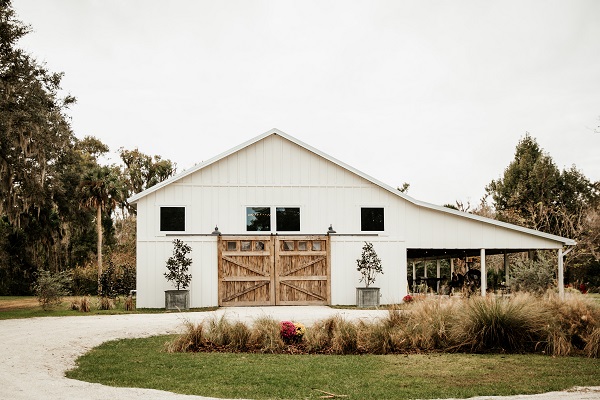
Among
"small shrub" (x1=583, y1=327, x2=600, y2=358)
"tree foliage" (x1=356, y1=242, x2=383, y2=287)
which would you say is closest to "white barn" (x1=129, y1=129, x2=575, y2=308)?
"tree foliage" (x1=356, y1=242, x2=383, y2=287)

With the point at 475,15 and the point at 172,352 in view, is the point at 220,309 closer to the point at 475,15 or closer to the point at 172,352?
the point at 172,352

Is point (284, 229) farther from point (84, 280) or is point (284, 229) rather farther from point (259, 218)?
point (84, 280)

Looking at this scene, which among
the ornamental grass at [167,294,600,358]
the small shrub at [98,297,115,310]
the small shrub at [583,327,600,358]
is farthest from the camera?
the small shrub at [98,297,115,310]

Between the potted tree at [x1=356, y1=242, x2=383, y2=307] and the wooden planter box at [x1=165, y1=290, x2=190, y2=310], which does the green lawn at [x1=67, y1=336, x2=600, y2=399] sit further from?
the potted tree at [x1=356, y1=242, x2=383, y2=307]

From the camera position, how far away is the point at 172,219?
22734 millimetres

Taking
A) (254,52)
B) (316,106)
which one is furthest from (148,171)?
(254,52)

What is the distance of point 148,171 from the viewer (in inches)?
2063

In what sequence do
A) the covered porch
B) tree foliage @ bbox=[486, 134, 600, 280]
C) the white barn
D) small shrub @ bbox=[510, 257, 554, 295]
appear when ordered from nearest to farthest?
small shrub @ bbox=[510, 257, 554, 295] → the white barn → the covered porch → tree foliage @ bbox=[486, 134, 600, 280]

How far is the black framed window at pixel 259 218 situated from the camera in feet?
76.2

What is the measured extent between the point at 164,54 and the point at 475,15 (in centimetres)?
1163

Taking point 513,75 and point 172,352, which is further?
point 513,75

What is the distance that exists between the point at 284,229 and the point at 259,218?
39.3 inches

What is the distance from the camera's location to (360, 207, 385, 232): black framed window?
2380 centimetres

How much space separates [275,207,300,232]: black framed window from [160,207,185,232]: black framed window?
3.41m
